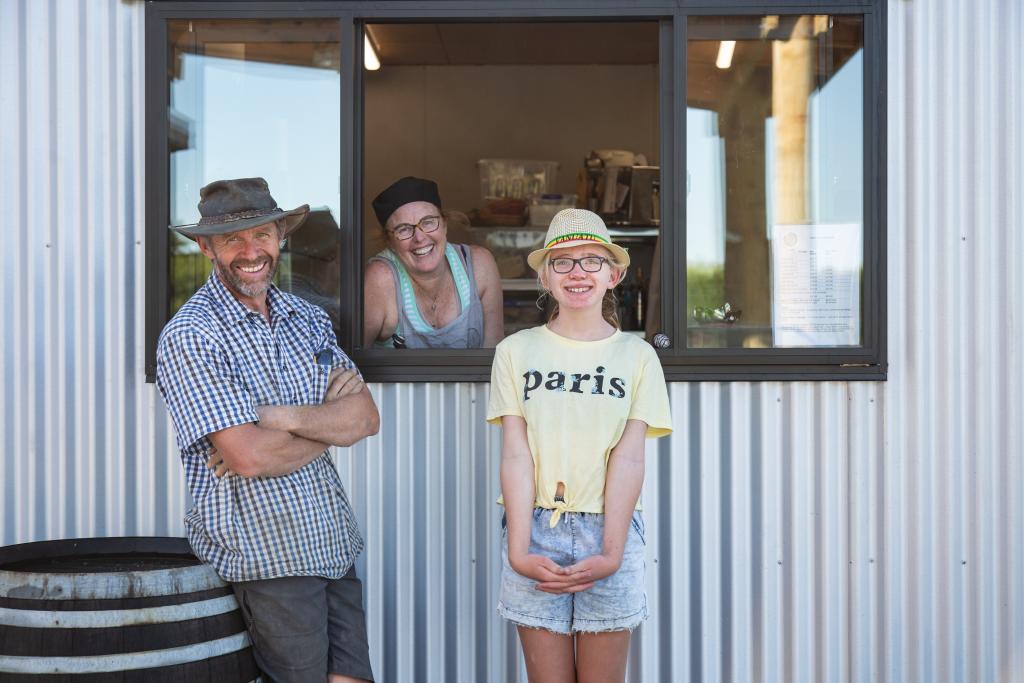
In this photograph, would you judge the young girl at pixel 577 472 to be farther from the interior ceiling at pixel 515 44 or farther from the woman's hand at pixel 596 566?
the interior ceiling at pixel 515 44

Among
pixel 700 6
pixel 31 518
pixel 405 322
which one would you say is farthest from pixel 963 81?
pixel 31 518

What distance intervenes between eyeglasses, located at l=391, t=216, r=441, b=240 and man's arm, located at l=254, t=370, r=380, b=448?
0.95 metres

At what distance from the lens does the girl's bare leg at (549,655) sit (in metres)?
2.44

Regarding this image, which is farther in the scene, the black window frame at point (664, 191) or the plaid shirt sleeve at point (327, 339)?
the black window frame at point (664, 191)

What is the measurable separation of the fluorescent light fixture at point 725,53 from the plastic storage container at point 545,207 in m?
1.91

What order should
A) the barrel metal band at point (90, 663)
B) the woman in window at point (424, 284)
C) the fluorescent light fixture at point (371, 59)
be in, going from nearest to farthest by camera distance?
1. the barrel metal band at point (90, 663)
2. the woman in window at point (424, 284)
3. the fluorescent light fixture at point (371, 59)

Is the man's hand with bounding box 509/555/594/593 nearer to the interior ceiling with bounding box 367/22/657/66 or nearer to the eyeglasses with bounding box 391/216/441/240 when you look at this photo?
the eyeglasses with bounding box 391/216/441/240

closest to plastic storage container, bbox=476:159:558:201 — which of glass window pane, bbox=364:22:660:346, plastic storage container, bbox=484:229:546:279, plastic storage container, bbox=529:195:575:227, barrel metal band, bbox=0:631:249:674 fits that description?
glass window pane, bbox=364:22:660:346

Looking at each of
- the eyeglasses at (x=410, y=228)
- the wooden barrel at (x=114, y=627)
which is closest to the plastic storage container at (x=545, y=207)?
the eyeglasses at (x=410, y=228)

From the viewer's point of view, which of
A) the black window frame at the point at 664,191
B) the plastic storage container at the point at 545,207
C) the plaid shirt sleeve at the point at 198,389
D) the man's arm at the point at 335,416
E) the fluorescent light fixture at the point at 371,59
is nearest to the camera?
the plaid shirt sleeve at the point at 198,389

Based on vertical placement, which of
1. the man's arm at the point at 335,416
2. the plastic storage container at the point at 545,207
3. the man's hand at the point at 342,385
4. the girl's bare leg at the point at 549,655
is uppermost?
the plastic storage container at the point at 545,207

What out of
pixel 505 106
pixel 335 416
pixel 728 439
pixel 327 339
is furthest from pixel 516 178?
Result: pixel 335 416

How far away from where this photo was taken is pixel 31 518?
3.20 meters

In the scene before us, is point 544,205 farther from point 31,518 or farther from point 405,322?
point 31,518
